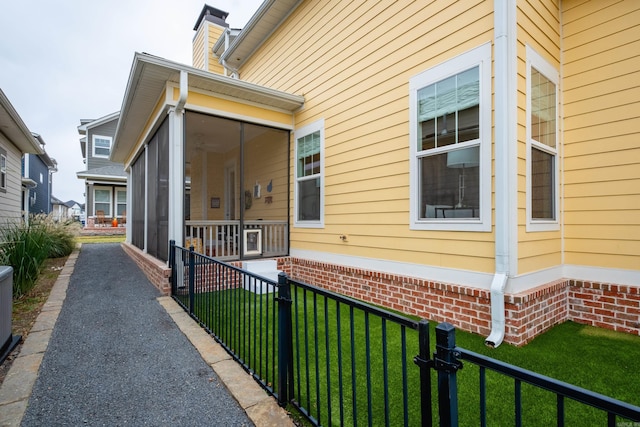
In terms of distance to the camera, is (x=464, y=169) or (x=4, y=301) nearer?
(x=4, y=301)

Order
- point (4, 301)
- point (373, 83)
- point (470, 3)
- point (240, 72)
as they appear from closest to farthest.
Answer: point (4, 301), point (470, 3), point (373, 83), point (240, 72)

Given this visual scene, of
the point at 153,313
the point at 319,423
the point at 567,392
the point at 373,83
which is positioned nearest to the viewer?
the point at 567,392

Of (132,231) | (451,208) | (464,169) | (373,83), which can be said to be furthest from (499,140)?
(132,231)

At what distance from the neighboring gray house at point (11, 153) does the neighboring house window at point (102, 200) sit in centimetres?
568

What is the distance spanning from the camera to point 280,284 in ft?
7.27

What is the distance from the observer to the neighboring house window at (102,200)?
1695cm

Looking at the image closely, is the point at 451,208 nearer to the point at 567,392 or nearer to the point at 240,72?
the point at 567,392

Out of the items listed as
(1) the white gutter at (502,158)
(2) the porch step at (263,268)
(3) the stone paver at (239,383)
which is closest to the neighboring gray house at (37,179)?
(2) the porch step at (263,268)

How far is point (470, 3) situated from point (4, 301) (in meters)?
5.44

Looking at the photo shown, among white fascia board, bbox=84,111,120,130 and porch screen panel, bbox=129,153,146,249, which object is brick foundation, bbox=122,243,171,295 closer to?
porch screen panel, bbox=129,153,146,249

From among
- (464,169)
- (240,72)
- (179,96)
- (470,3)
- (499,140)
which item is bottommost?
(464,169)

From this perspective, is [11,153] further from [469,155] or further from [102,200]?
[469,155]

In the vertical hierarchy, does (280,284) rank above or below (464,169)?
below

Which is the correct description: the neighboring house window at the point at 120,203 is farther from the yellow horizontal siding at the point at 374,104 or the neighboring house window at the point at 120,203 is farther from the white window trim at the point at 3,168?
the yellow horizontal siding at the point at 374,104
